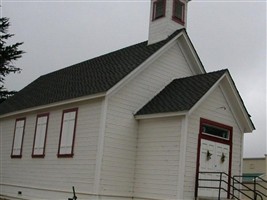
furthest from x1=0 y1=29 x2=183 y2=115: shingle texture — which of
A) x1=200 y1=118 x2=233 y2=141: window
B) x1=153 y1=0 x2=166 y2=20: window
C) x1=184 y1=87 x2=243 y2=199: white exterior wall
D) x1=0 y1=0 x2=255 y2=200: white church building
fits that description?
x1=200 y1=118 x2=233 y2=141: window

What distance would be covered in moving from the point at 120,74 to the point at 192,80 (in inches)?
119

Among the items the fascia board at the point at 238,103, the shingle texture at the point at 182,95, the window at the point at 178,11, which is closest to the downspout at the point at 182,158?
the shingle texture at the point at 182,95

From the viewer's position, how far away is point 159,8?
21094 mm

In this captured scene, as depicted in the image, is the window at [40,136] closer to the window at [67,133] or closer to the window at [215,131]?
the window at [67,133]

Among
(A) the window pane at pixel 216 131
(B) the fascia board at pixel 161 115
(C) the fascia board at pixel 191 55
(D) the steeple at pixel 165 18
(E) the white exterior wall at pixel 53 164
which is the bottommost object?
(E) the white exterior wall at pixel 53 164

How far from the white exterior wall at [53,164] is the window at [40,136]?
0.32 m

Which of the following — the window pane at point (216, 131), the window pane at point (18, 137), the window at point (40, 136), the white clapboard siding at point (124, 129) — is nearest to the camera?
the white clapboard siding at point (124, 129)

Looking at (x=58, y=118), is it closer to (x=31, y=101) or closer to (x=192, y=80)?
(x=31, y=101)

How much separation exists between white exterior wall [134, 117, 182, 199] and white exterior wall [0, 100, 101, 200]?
6.20 feet

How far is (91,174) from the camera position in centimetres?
1655

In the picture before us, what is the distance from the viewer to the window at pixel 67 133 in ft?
59.4

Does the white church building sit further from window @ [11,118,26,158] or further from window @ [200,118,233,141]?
window @ [11,118,26,158]

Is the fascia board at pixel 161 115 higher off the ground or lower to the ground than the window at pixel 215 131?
higher

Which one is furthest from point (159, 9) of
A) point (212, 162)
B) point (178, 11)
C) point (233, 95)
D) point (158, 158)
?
point (212, 162)
